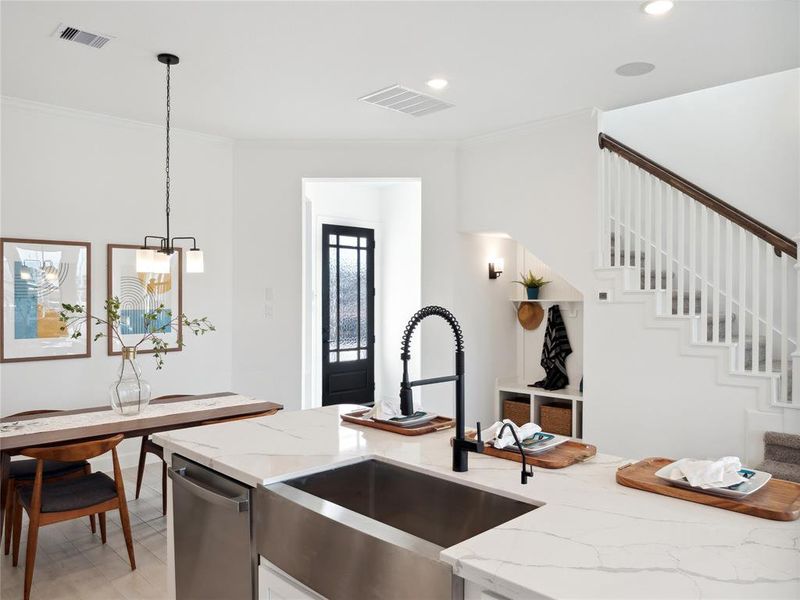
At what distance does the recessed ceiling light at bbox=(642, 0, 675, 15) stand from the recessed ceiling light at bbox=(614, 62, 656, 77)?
69 cm

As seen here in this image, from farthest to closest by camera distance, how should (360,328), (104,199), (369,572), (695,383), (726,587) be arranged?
(360,328) → (104,199) → (695,383) → (369,572) → (726,587)

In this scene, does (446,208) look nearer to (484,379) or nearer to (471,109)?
(471,109)

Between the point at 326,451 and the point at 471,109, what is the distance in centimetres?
341

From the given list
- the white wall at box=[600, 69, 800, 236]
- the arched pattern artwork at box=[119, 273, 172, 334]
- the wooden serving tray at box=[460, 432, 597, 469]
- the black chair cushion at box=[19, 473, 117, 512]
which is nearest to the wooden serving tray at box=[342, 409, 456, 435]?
the wooden serving tray at box=[460, 432, 597, 469]

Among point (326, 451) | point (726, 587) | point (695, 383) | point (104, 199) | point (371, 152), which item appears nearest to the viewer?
point (726, 587)

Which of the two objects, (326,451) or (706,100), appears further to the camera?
(706,100)

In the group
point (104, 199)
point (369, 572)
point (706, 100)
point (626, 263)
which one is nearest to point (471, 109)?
point (626, 263)

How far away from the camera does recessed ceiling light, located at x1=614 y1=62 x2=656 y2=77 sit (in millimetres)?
3709

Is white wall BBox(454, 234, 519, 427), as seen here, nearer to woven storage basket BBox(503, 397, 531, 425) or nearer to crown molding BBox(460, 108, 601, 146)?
woven storage basket BBox(503, 397, 531, 425)

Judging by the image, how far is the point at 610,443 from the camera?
4.54 metres

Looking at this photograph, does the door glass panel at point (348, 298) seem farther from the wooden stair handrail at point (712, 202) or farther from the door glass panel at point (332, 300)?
the wooden stair handrail at point (712, 202)

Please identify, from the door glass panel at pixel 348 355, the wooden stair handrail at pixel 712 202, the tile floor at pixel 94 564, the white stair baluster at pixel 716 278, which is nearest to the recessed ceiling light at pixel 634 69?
the wooden stair handrail at pixel 712 202

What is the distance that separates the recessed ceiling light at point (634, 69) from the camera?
3709 mm

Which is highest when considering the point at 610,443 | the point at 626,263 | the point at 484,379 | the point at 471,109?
the point at 471,109
